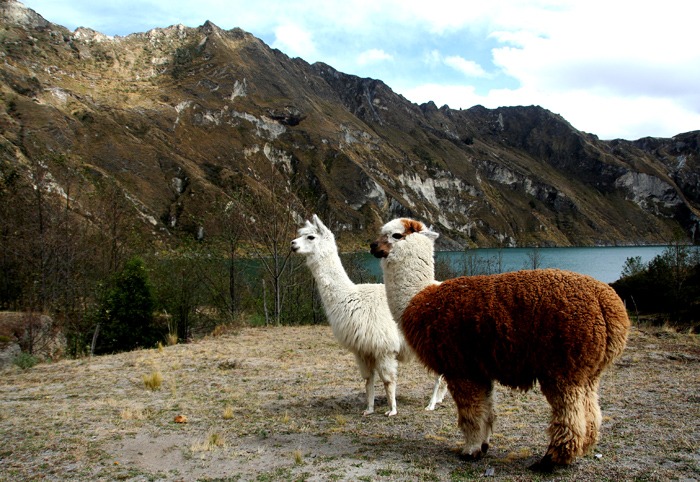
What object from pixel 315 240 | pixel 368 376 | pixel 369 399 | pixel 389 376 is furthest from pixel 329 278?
pixel 369 399

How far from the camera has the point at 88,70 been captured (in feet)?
493

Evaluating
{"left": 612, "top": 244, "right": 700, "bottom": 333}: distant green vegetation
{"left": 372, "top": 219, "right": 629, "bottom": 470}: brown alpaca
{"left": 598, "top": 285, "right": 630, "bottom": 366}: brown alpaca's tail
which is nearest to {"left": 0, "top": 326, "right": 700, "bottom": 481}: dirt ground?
{"left": 372, "top": 219, "right": 629, "bottom": 470}: brown alpaca

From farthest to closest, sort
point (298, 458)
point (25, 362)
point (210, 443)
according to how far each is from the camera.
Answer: point (25, 362), point (210, 443), point (298, 458)

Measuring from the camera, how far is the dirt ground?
14.7 ft

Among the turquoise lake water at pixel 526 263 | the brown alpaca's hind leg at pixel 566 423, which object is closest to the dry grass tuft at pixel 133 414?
the brown alpaca's hind leg at pixel 566 423

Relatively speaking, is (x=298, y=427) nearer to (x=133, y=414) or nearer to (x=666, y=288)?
(x=133, y=414)

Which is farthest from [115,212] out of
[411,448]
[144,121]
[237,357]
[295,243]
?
[144,121]

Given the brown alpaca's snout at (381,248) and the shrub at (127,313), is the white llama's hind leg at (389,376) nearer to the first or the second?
the brown alpaca's snout at (381,248)

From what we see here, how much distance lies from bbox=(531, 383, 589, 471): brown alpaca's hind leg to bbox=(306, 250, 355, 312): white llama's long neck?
370cm

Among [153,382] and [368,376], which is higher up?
[368,376]

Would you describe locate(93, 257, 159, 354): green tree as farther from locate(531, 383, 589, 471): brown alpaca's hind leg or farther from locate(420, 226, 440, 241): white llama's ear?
locate(531, 383, 589, 471): brown alpaca's hind leg

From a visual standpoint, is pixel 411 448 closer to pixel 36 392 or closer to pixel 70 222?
pixel 36 392

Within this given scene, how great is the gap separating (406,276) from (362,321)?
179 centimetres

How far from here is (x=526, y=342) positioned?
4.20m
